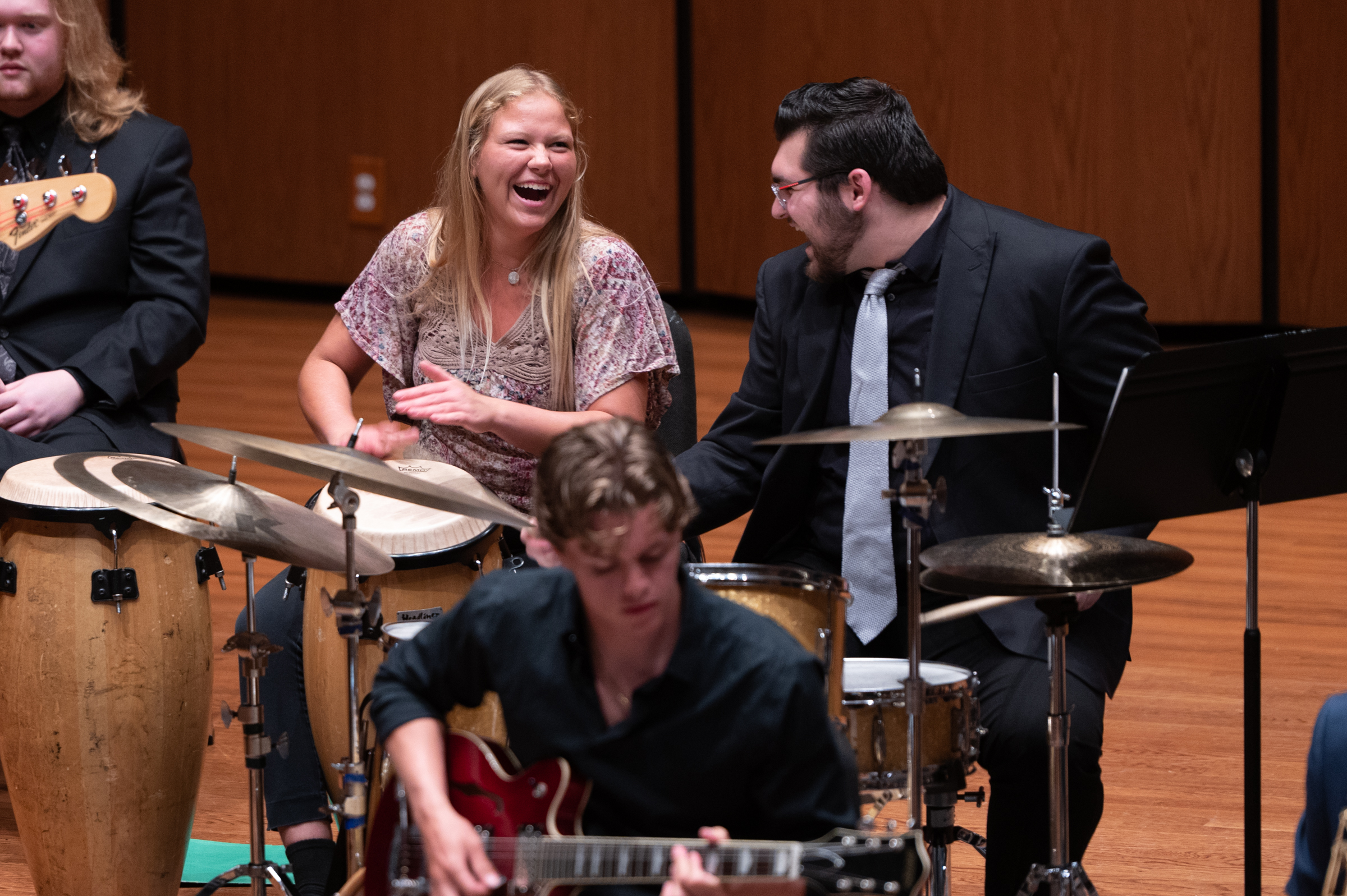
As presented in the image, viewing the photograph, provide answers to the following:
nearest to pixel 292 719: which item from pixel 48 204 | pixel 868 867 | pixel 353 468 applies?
pixel 353 468

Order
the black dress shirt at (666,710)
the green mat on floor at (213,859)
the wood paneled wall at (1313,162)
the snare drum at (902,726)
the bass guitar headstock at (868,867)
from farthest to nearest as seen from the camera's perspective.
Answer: the wood paneled wall at (1313,162) < the green mat on floor at (213,859) < the snare drum at (902,726) < the black dress shirt at (666,710) < the bass guitar headstock at (868,867)

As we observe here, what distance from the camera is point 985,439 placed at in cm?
281

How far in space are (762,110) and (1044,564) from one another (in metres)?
6.41

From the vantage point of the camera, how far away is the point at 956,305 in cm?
286

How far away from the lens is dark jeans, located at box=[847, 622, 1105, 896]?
8.54 feet

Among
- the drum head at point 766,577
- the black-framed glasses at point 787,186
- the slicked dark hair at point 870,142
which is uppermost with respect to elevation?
the slicked dark hair at point 870,142

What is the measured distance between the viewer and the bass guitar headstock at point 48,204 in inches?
116

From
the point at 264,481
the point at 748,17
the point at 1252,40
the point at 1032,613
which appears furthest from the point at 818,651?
the point at 748,17

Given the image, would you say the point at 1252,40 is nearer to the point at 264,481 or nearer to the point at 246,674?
the point at 264,481

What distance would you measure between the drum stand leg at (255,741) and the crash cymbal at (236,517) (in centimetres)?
15

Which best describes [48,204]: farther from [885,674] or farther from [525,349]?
[885,674]

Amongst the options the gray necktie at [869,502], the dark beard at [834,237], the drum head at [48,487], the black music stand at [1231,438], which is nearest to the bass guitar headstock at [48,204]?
the drum head at [48,487]

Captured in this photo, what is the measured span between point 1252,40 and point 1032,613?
205 inches

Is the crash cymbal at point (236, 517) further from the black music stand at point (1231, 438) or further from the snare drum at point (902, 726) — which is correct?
the black music stand at point (1231, 438)
